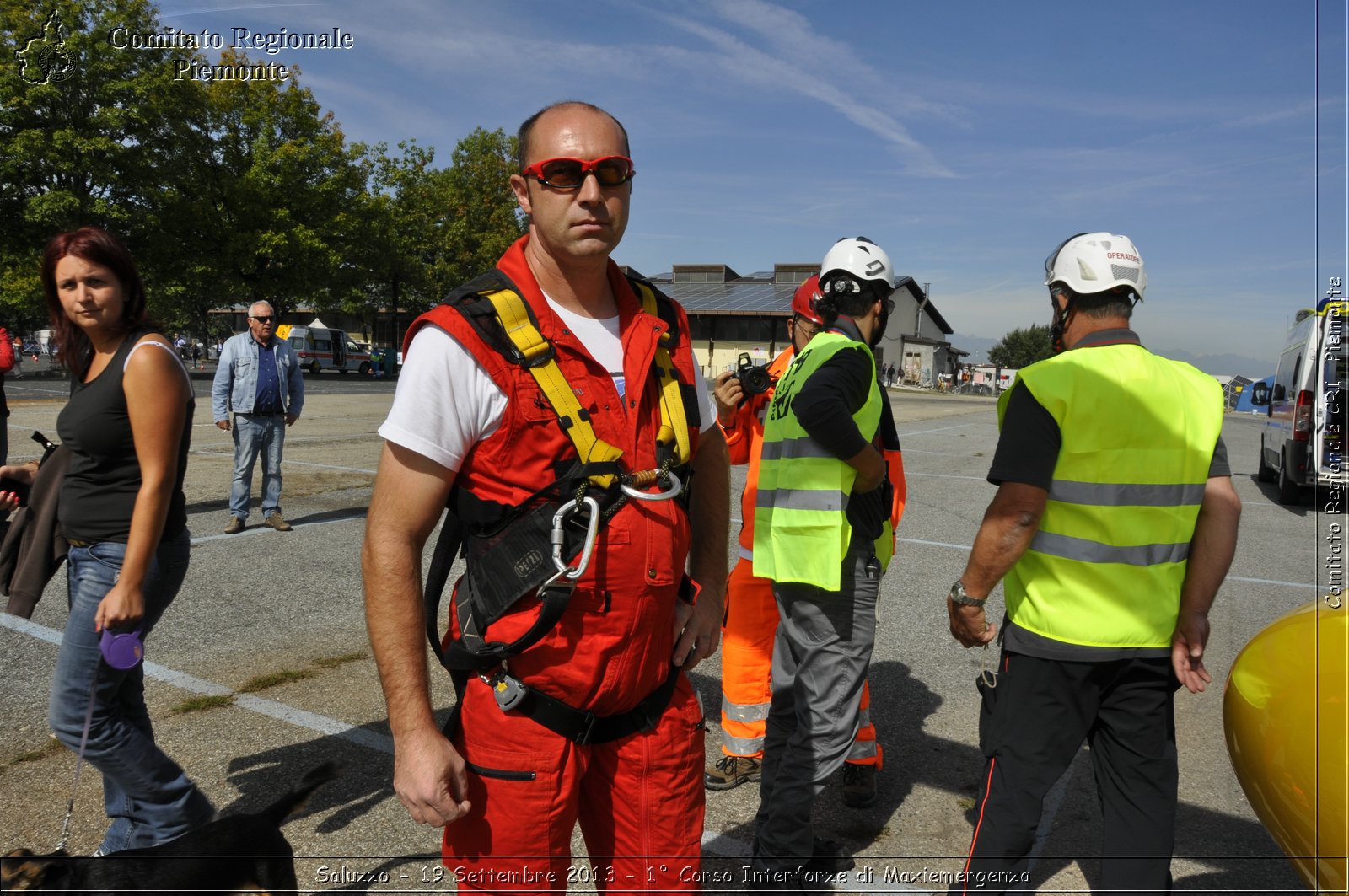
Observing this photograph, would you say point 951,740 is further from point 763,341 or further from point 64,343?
point 763,341

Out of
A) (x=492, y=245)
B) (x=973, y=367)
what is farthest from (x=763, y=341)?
(x=973, y=367)

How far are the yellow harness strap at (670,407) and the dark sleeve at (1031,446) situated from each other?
97 cm

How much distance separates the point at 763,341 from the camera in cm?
5831

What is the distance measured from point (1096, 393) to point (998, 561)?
542mm

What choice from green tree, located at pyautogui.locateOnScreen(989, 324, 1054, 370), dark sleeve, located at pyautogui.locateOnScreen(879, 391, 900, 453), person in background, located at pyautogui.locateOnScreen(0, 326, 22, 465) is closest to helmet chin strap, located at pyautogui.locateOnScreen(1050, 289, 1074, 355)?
dark sleeve, located at pyautogui.locateOnScreen(879, 391, 900, 453)

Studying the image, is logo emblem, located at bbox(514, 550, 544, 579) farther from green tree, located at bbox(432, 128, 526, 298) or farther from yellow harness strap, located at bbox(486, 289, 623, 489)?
green tree, located at bbox(432, 128, 526, 298)

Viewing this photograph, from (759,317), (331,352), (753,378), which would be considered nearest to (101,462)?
(753,378)

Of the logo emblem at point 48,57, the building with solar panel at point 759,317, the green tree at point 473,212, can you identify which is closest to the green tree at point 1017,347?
the building with solar panel at point 759,317

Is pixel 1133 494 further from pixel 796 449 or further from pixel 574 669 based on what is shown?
pixel 574 669

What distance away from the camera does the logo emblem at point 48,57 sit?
24.6 m

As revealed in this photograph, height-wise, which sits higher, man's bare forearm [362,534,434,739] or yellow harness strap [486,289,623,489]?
yellow harness strap [486,289,623,489]

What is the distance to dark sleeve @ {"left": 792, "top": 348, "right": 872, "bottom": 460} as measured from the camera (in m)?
2.91

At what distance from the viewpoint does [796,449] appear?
3.11 metres

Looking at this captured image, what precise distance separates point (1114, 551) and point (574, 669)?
1600 mm
